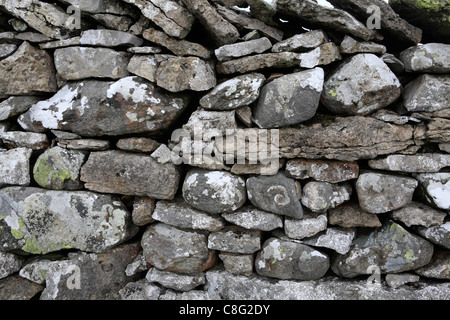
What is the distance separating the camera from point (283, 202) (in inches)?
115

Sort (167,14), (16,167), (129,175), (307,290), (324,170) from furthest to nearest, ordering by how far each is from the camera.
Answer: (16,167) → (129,175) → (307,290) → (324,170) → (167,14)

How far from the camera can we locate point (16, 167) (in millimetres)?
3246

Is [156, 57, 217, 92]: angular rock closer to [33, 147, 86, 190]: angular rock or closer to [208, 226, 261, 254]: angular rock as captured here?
[33, 147, 86, 190]: angular rock

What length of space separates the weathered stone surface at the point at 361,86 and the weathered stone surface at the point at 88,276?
9.88 ft

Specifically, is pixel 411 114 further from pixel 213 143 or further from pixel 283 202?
pixel 213 143

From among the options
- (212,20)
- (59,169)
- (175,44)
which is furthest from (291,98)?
(59,169)

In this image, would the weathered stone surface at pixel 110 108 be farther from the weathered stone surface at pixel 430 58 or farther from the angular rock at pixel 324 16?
the weathered stone surface at pixel 430 58

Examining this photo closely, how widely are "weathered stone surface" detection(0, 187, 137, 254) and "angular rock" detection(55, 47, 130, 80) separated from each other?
1.37m

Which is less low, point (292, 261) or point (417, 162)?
point (417, 162)

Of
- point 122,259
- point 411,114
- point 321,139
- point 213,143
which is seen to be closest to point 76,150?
point 122,259

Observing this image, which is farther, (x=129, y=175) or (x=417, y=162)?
(x=129, y=175)

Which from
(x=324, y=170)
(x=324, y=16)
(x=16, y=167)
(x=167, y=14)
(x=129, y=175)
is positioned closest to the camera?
(x=324, y=16)

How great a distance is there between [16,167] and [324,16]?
3.78 m

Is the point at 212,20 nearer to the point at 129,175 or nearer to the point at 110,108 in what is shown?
the point at 110,108
